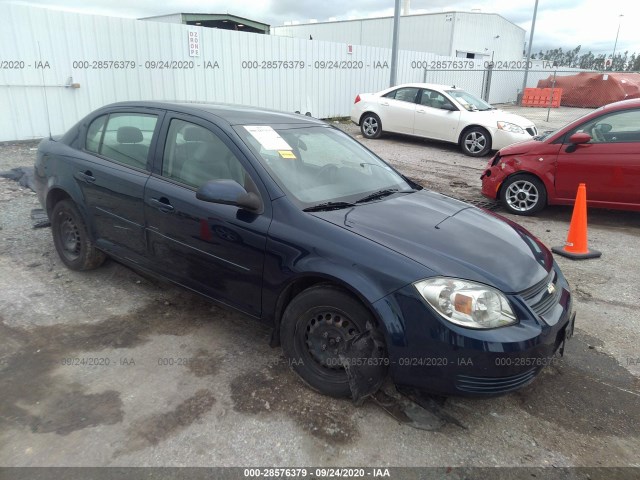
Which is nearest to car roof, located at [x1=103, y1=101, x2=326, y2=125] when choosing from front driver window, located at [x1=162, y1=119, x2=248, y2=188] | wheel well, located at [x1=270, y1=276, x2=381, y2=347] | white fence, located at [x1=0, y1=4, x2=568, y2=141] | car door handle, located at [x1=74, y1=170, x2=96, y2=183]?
front driver window, located at [x1=162, y1=119, x2=248, y2=188]

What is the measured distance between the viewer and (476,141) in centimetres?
1102

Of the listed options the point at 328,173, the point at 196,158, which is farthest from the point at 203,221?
the point at 328,173

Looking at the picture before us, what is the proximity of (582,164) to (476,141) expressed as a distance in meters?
5.01

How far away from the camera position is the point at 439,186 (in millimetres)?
8180

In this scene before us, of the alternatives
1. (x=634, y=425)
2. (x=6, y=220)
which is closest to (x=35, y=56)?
(x=6, y=220)

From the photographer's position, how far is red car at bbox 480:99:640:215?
6000 millimetres

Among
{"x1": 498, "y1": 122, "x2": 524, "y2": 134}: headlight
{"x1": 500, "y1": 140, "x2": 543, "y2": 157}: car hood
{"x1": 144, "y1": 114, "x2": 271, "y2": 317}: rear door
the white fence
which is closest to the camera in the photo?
{"x1": 144, "y1": 114, "x2": 271, "y2": 317}: rear door

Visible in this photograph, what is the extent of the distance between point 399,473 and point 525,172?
5427 millimetres

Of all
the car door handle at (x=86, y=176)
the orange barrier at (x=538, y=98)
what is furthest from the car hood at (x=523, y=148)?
the orange barrier at (x=538, y=98)

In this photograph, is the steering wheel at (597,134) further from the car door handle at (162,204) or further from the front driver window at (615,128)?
the car door handle at (162,204)

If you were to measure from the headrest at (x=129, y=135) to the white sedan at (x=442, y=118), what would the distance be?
8.91m

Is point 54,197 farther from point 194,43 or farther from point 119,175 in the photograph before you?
point 194,43

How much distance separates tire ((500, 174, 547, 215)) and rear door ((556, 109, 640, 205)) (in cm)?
34

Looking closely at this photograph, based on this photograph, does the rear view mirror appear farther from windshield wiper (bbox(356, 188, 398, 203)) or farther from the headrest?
the headrest
